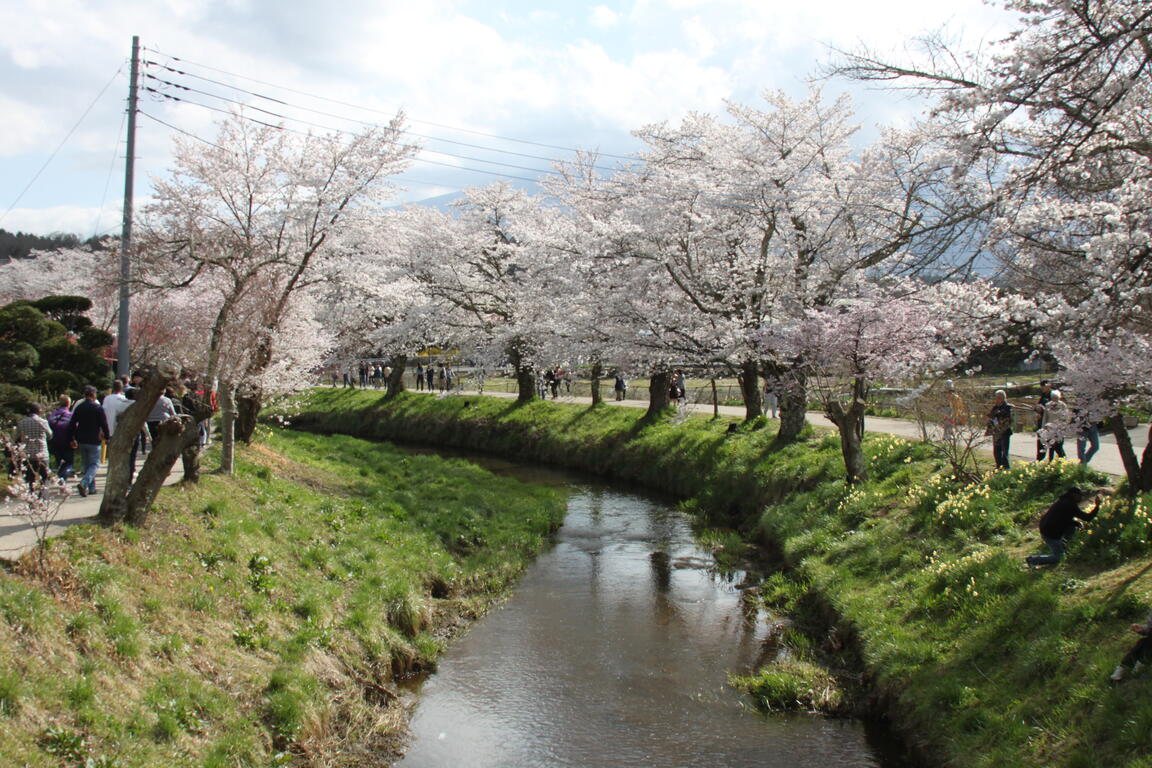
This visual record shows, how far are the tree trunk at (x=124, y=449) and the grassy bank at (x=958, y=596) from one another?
7.66m

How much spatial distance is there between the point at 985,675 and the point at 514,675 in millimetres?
5296

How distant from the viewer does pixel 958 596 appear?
31.6 ft

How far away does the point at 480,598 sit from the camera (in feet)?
41.9

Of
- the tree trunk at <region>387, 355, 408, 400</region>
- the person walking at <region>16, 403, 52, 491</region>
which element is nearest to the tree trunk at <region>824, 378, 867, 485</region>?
the person walking at <region>16, 403, 52, 491</region>

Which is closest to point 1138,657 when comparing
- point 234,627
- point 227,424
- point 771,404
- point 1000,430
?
point 1000,430

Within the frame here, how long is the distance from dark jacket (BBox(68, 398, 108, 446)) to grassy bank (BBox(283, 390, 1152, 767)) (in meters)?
9.70

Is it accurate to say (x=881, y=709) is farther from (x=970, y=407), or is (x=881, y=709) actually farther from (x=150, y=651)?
(x=970, y=407)

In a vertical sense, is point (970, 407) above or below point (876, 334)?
below

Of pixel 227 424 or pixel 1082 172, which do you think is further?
pixel 227 424

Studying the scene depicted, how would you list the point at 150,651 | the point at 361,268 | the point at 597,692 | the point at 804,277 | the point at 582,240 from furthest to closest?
the point at 582,240, the point at 361,268, the point at 804,277, the point at 597,692, the point at 150,651

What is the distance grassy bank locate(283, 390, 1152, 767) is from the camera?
695 centimetres

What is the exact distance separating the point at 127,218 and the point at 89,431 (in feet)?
17.7

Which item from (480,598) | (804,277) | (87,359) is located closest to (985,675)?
(480,598)

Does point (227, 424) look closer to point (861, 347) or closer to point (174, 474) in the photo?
point (174, 474)
